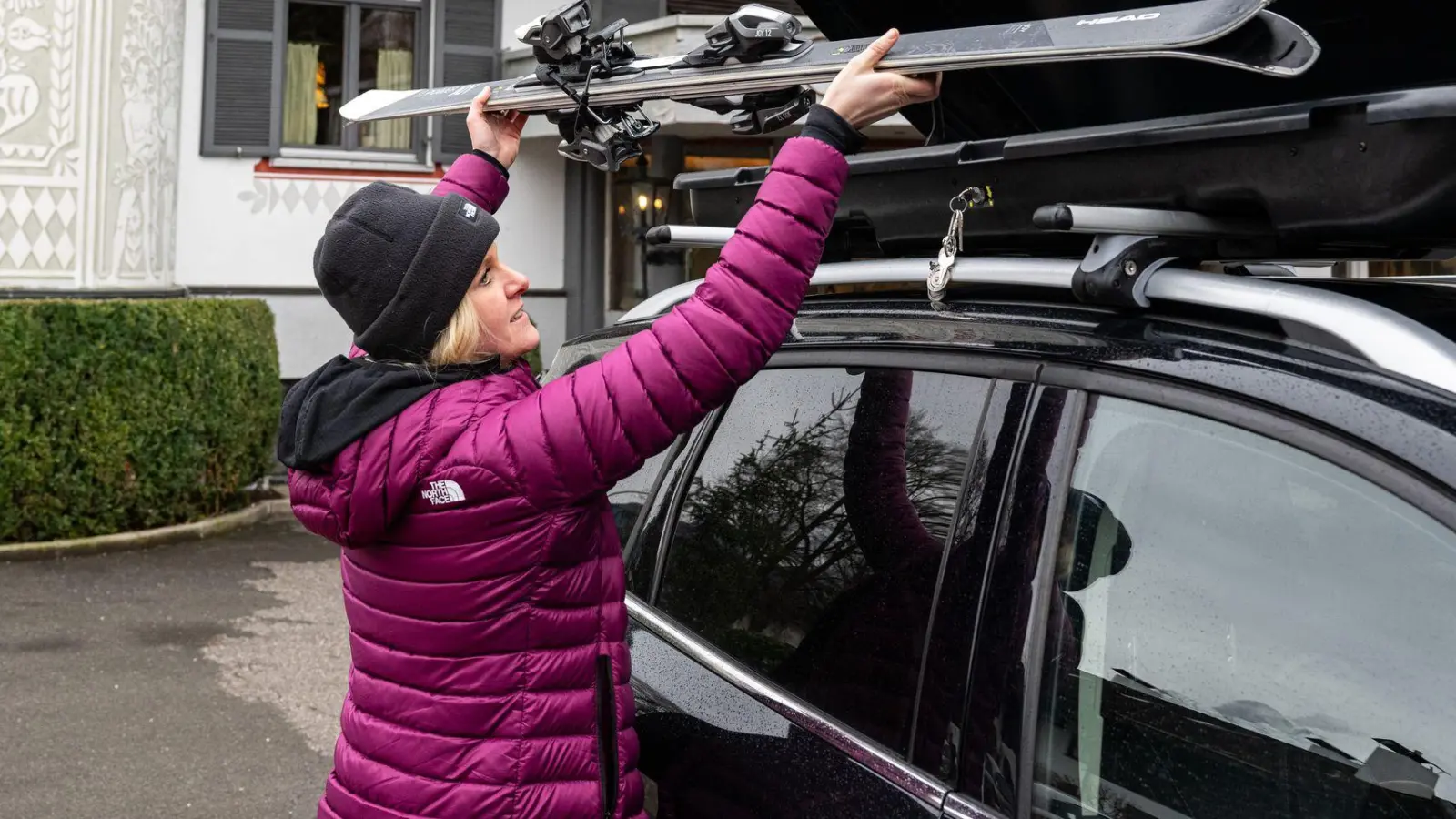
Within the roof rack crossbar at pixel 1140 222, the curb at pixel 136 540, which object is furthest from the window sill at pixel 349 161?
the roof rack crossbar at pixel 1140 222

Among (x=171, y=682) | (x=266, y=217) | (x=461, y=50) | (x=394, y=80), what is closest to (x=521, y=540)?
(x=171, y=682)

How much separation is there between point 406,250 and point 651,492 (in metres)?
0.70

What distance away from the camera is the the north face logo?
2.01 meters

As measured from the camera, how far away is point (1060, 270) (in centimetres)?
194

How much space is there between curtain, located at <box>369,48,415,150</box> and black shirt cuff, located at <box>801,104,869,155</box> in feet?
37.7

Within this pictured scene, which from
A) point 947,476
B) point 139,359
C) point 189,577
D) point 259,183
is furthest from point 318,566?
point 947,476

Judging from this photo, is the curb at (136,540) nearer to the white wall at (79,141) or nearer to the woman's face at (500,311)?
the white wall at (79,141)

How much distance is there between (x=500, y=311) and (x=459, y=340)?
93 millimetres

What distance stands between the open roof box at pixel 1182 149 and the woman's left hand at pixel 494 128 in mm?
345

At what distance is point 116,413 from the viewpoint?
962cm

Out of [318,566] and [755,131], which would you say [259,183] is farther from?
[755,131]

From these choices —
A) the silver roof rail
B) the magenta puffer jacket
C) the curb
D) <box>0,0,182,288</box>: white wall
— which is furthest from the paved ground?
the silver roof rail

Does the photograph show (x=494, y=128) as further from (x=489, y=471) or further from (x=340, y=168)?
(x=340, y=168)

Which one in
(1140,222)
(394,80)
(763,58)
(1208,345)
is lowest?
(1208,345)
